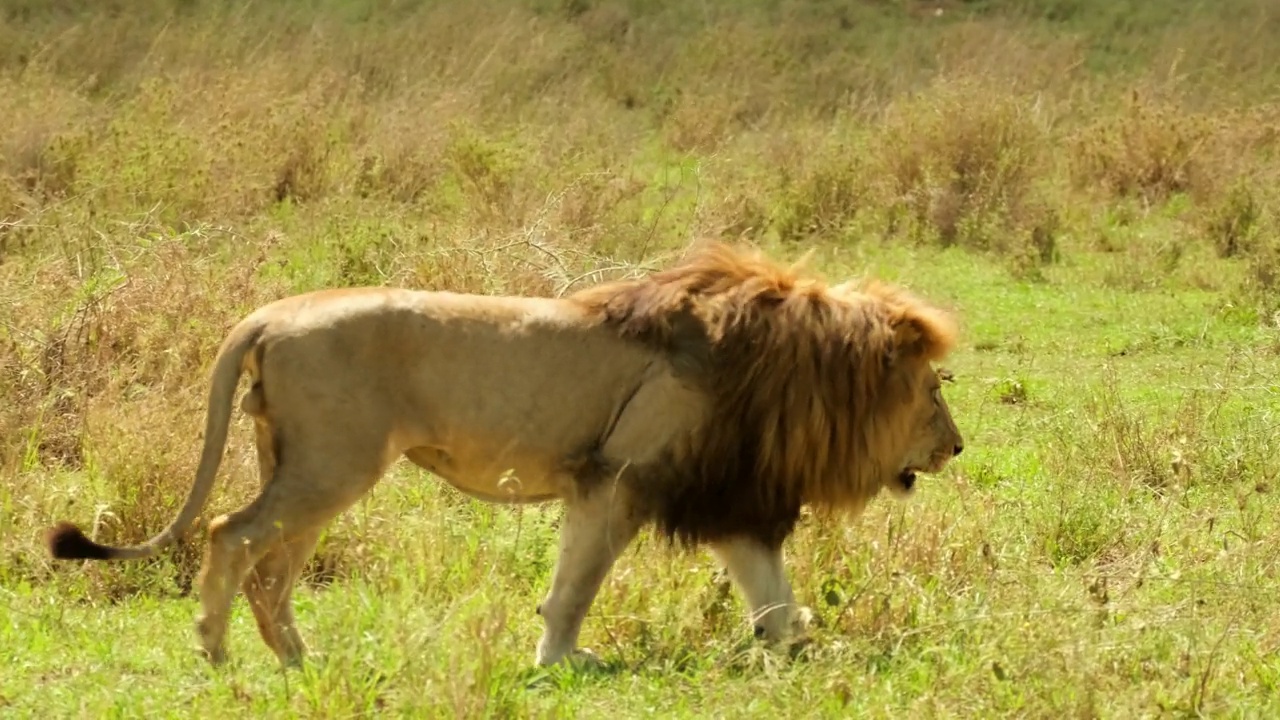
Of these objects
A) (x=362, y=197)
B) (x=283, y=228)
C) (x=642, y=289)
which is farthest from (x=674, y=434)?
(x=362, y=197)

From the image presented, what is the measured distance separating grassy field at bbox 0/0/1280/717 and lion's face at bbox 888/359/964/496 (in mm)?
233

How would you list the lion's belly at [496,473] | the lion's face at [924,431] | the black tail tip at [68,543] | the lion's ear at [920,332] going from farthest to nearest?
the lion's face at [924,431] → the lion's ear at [920,332] → the lion's belly at [496,473] → the black tail tip at [68,543]

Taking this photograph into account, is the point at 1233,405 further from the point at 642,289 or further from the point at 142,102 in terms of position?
the point at 142,102

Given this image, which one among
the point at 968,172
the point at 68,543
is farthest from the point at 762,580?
the point at 968,172

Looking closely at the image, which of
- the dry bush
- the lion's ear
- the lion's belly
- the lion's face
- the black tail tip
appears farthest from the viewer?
→ the dry bush

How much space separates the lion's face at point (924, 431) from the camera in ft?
16.8

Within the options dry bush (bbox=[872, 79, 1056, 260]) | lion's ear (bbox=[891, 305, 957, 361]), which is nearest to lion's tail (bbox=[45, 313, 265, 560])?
lion's ear (bbox=[891, 305, 957, 361])

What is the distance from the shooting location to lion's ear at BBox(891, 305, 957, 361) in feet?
16.4

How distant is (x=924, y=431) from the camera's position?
5195mm

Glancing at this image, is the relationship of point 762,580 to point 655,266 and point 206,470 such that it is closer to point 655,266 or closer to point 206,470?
point 206,470

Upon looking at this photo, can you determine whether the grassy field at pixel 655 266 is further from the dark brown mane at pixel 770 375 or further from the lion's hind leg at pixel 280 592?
the dark brown mane at pixel 770 375

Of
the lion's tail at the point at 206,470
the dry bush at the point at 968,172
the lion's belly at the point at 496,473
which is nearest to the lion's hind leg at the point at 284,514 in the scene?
the lion's tail at the point at 206,470

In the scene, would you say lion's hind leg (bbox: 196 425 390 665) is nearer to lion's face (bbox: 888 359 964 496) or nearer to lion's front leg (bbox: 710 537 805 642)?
lion's front leg (bbox: 710 537 805 642)

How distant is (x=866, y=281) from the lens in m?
5.22
